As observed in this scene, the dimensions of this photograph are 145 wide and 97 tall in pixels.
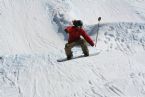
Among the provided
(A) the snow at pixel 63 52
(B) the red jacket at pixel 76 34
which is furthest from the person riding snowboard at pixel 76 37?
(A) the snow at pixel 63 52

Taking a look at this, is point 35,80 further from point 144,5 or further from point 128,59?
point 144,5

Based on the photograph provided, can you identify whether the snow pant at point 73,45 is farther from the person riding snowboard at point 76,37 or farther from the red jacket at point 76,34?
the red jacket at point 76,34

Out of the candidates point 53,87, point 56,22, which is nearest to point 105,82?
point 53,87

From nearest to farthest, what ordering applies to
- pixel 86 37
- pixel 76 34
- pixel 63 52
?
pixel 86 37
pixel 76 34
pixel 63 52

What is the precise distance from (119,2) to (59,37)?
5209 mm

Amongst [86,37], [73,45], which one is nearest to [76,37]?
[73,45]

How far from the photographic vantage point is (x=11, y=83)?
44.4 feet

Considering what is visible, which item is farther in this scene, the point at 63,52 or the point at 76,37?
the point at 63,52

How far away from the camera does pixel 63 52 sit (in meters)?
15.9

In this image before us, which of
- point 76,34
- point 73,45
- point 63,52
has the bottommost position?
point 63,52

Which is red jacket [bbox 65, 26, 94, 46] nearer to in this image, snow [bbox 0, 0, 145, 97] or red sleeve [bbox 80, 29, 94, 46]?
red sleeve [bbox 80, 29, 94, 46]

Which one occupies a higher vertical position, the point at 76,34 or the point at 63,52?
the point at 76,34

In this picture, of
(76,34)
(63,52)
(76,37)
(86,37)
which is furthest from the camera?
(63,52)

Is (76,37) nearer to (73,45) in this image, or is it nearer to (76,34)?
(76,34)
